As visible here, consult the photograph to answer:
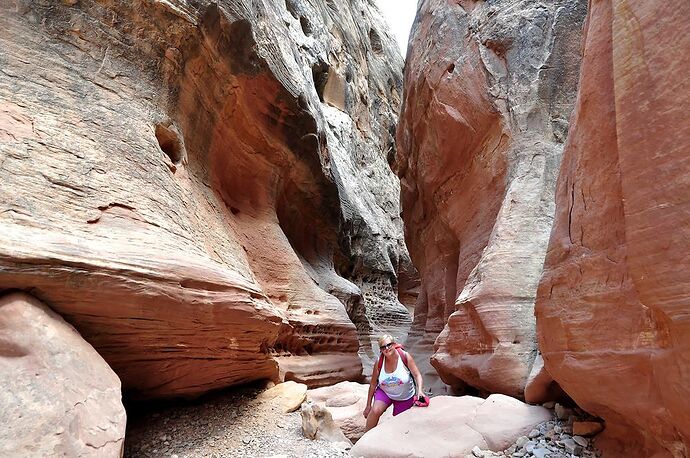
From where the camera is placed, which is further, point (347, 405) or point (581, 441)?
point (347, 405)

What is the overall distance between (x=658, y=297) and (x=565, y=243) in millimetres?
1048

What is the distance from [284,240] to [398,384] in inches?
169

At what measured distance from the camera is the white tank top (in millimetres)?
4098

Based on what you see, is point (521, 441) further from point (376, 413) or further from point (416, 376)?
point (376, 413)

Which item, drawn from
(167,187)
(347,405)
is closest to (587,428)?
(347,405)

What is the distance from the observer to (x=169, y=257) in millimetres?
3424

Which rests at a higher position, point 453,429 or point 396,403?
point 453,429

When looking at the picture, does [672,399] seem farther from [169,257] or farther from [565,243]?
[169,257]

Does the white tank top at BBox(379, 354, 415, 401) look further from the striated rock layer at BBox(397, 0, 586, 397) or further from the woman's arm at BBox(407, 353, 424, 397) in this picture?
the striated rock layer at BBox(397, 0, 586, 397)

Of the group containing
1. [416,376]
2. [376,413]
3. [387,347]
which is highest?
[387,347]

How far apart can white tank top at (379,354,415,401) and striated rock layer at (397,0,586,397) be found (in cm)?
116

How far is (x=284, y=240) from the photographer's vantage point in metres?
7.80

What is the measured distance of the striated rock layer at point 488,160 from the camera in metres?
4.98

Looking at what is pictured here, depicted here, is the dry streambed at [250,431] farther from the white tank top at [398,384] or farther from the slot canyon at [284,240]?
the white tank top at [398,384]
